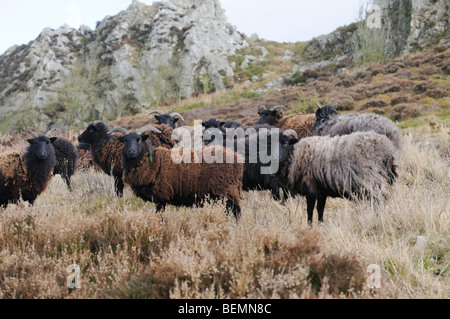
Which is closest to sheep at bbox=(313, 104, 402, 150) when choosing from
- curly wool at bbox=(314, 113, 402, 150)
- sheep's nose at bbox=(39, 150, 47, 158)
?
curly wool at bbox=(314, 113, 402, 150)

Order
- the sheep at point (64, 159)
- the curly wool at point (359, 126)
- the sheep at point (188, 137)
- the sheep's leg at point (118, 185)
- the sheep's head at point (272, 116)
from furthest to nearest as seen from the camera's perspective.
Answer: the sheep's head at point (272, 116) → the sheep at point (64, 159) → the sheep at point (188, 137) → the sheep's leg at point (118, 185) → the curly wool at point (359, 126)

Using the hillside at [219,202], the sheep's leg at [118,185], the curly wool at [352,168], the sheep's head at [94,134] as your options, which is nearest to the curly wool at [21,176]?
the hillside at [219,202]

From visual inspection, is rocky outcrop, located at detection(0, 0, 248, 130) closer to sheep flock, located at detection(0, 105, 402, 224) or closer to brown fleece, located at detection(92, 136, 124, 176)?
brown fleece, located at detection(92, 136, 124, 176)

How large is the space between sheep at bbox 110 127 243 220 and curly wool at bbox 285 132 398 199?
119 centimetres

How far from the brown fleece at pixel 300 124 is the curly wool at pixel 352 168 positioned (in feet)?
12.1

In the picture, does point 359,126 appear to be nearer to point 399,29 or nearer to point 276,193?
point 276,193

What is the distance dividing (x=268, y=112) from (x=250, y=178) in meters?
4.19

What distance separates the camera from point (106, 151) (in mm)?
8094

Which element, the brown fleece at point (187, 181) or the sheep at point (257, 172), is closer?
the brown fleece at point (187, 181)

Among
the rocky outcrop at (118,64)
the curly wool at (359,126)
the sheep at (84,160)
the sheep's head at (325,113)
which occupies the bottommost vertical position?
the sheep at (84,160)

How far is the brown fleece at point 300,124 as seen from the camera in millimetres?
9242

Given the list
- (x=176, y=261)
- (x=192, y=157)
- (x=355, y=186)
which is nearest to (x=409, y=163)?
(x=355, y=186)

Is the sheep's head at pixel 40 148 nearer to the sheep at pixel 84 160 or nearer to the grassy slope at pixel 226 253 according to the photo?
the grassy slope at pixel 226 253

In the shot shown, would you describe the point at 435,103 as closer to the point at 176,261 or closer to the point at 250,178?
the point at 250,178
